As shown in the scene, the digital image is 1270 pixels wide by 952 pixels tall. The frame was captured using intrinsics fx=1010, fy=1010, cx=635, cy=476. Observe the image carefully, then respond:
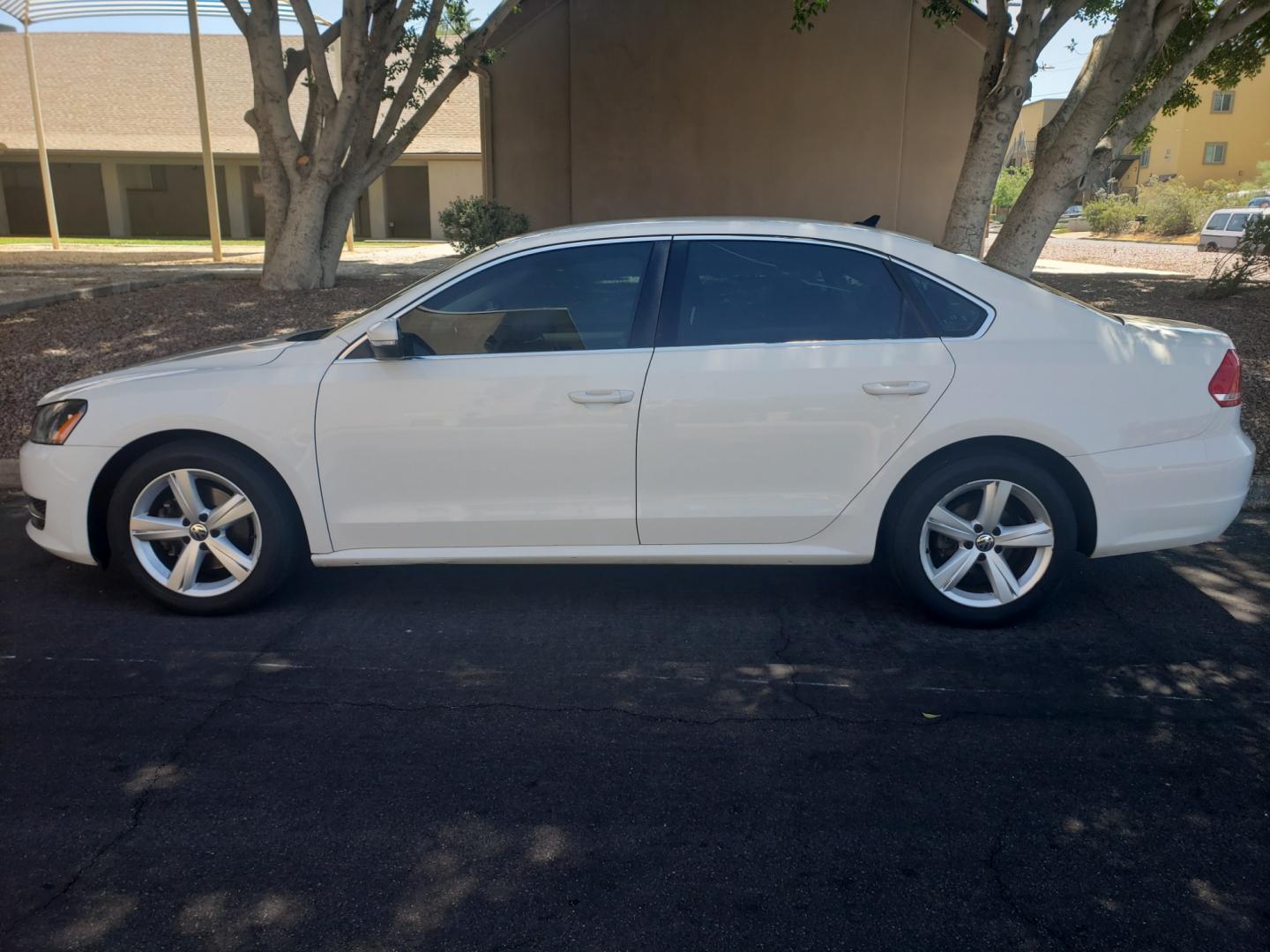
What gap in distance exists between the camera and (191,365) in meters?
4.70

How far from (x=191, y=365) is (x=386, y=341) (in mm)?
1060

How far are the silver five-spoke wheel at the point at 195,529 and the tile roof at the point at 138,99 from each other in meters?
27.1

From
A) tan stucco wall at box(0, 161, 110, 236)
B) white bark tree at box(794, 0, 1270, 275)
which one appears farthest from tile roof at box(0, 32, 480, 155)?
white bark tree at box(794, 0, 1270, 275)

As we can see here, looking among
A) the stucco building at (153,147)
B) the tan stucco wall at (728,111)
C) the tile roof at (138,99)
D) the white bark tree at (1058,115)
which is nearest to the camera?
the white bark tree at (1058,115)

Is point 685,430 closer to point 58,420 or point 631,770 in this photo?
point 631,770

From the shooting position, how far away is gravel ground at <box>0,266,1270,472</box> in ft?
27.3

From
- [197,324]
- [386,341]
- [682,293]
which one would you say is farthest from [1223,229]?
[386,341]

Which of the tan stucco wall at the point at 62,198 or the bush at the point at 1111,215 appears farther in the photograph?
the bush at the point at 1111,215

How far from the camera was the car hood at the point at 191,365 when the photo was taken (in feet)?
15.1

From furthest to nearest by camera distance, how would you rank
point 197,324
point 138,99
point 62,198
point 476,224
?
point 62,198, point 138,99, point 476,224, point 197,324

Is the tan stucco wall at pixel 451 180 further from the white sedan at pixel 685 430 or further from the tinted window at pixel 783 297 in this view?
the tinted window at pixel 783 297

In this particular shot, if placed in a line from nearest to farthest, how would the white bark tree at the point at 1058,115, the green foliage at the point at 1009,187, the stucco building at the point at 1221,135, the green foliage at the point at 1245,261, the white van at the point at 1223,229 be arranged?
the white bark tree at the point at 1058,115
the green foliage at the point at 1245,261
the white van at the point at 1223,229
the stucco building at the point at 1221,135
the green foliage at the point at 1009,187

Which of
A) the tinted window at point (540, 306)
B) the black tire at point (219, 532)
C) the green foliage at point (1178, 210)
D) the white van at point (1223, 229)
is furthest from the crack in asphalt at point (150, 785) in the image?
the green foliage at point (1178, 210)

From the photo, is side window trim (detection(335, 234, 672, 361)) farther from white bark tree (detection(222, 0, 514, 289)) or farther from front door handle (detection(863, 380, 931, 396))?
white bark tree (detection(222, 0, 514, 289))
